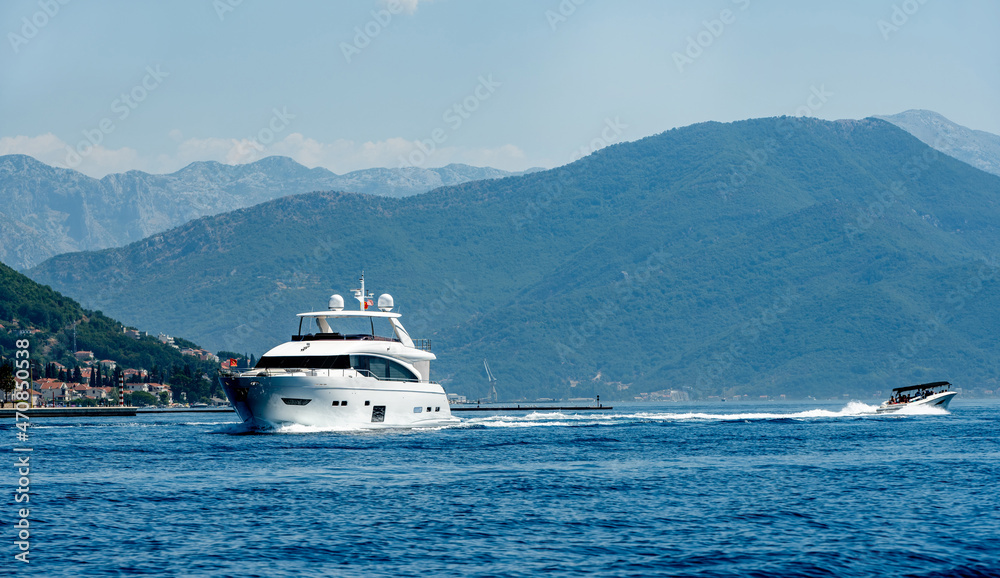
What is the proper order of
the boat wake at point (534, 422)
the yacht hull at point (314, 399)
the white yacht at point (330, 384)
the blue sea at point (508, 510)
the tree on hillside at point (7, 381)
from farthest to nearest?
the tree on hillside at point (7, 381)
the boat wake at point (534, 422)
the white yacht at point (330, 384)
the yacht hull at point (314, 399)
the blue sea at point (508, 510)

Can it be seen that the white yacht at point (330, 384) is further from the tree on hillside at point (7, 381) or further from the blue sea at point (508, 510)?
the tree on hillside at point (7, 381)

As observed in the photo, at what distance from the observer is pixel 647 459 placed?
59.1 meters

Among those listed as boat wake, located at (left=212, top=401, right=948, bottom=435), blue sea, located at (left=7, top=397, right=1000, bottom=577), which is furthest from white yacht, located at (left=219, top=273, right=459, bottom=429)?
blue sea, located at (left=7, top=397, right=1000, bottom=577)

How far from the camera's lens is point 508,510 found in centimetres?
3891

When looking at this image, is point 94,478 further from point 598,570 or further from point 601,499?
point 598,570

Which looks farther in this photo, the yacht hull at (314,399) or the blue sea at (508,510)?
the yacht hull at (314,399)

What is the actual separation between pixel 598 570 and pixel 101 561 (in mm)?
13350

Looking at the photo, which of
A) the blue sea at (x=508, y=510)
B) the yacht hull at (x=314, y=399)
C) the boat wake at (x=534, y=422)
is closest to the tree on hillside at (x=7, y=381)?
the boat wake at (x=534, y=422)

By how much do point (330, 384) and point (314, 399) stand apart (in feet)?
4.70

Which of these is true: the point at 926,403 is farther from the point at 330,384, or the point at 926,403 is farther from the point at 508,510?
the point at 508,510

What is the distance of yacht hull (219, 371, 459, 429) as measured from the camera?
72.1 meters

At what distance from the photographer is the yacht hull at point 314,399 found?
72.1 meters

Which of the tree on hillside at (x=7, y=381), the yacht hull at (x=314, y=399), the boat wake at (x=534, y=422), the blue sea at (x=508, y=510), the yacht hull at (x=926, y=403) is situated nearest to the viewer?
the blue sea at (x=508, y=510)

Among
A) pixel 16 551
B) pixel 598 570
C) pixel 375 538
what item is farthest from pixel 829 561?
pixel 16 551
